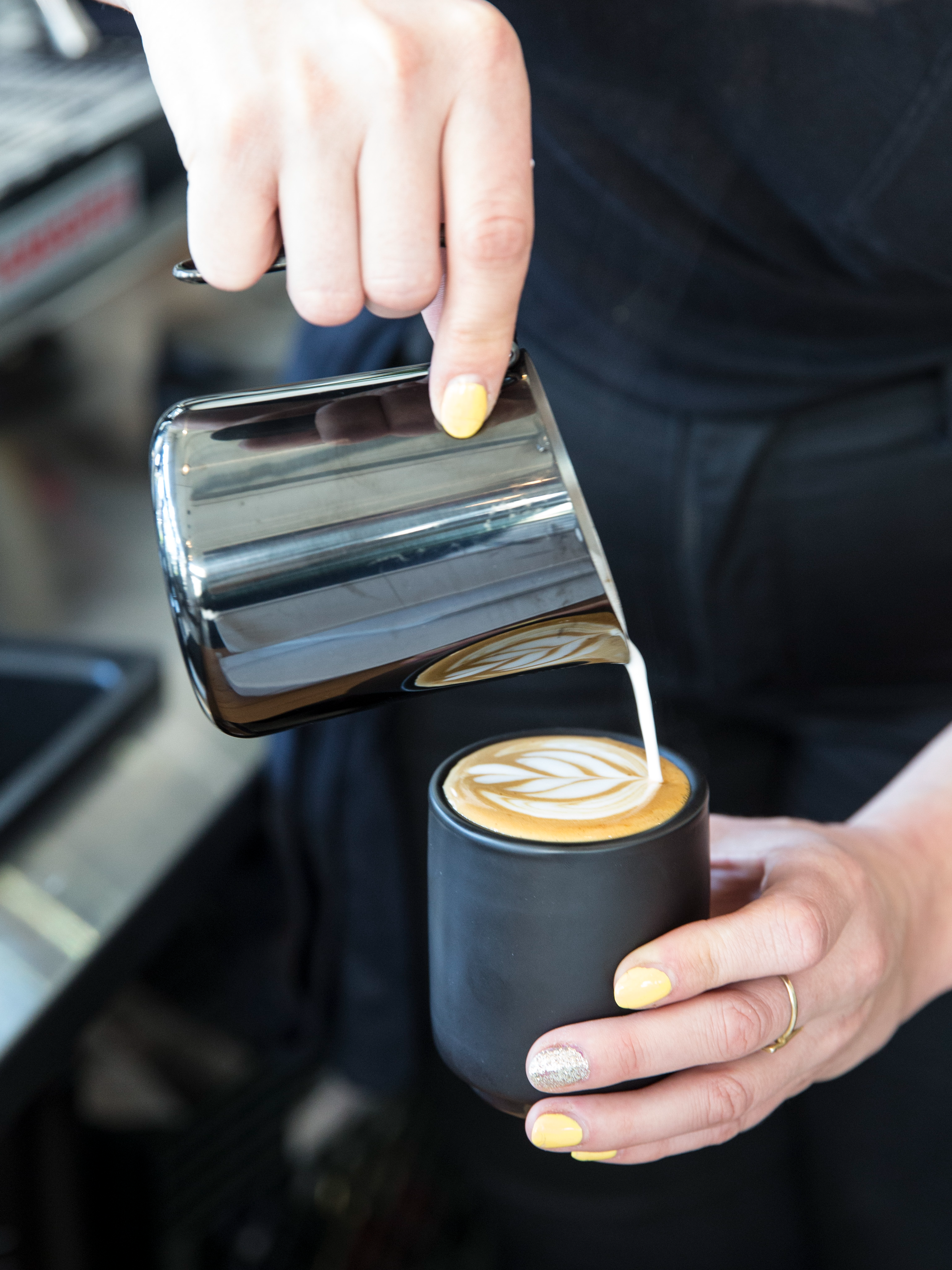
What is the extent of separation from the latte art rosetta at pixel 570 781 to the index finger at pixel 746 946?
0.23 feet

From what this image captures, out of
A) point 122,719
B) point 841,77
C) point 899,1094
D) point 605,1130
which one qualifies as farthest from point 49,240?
point 899,1094

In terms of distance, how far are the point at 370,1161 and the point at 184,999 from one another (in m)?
0.31

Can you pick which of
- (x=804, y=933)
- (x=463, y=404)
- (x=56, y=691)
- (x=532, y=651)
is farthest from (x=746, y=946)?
(x=56, y=691)

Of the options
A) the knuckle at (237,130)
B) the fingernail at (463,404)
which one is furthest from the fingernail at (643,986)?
the knuckle at (237,130)

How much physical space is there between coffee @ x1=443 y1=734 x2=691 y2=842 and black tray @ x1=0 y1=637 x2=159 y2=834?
490mm

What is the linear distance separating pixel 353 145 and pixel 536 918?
34 centimetres

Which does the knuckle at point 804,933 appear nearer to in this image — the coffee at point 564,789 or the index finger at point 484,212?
the coffee at point 564,789

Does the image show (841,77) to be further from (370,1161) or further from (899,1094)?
(370,1161)

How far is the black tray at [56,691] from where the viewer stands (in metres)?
1.05

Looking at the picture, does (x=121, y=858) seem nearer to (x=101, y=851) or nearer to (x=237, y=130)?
(x=101, y=851)

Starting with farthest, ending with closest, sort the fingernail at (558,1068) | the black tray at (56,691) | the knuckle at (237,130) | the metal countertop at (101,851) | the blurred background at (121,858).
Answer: the black tray at (56,691), the blurred background at (121,858), the metal countertop at (101,851), the fingernail at (558,1068), the knuckle at (237,130)

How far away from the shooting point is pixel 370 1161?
1464 millimetres

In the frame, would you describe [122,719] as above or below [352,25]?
below

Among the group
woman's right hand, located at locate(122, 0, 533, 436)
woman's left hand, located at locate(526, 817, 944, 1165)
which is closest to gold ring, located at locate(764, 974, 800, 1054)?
woman's left hand, located at locate(526, 817, 944, 1165)
